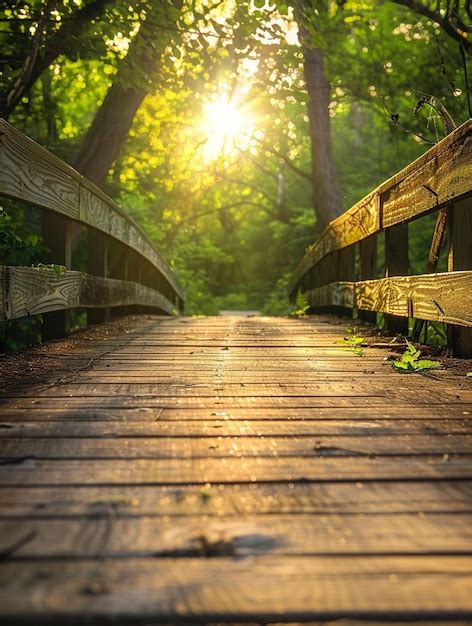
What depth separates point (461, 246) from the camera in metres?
3.62

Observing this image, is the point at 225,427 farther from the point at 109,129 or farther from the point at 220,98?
the point at 220,98

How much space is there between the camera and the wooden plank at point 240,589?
1022 millimetres

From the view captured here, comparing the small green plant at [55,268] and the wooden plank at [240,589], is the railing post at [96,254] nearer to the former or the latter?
the small green plant at [55,268]

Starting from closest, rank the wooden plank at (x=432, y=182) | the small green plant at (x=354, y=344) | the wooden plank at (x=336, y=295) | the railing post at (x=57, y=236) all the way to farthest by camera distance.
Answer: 1. the wooden plank at (x=432, y=182)
2. the small green plant at (x=354, y=344)
3. the railing post at (x=57, y=236)
4. the wooden plank at (x=336, y=295)

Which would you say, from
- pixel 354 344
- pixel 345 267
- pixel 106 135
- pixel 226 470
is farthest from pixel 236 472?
pixel 106 135

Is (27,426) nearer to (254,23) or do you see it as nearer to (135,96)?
(254,23)

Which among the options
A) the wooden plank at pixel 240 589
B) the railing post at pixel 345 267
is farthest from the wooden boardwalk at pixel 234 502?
the railing post at pixel 345 267

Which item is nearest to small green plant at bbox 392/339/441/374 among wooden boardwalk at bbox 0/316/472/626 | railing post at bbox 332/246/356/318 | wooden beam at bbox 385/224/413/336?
wooden boardwalk at bbox 0/316/472/626

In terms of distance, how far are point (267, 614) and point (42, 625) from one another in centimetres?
34

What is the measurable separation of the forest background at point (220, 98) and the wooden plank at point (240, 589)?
366cm

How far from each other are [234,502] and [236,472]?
0.70 ft

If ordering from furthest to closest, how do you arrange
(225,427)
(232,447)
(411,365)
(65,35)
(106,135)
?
(106,135), (65,35), (411,365), (225,427), (232,447)

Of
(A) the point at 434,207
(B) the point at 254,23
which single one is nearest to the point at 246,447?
(A) the point at 434,207

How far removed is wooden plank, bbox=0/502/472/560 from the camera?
123 cm
